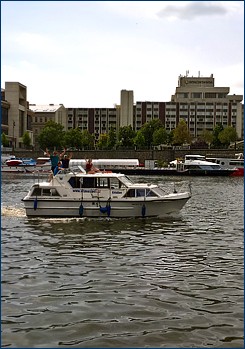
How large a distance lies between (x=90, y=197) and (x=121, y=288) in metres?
14.0

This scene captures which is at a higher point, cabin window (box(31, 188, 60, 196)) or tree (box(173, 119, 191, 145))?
tree (box(173, 119, 191, 145))

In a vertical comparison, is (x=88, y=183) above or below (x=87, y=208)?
above

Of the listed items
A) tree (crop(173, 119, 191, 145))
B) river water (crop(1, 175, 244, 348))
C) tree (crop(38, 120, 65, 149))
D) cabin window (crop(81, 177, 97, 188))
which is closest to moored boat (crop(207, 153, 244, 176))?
tree (crop(173, 119, 191, 145))

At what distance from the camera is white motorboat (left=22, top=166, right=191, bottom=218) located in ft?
89.4

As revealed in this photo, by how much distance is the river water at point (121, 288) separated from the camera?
10594 mm

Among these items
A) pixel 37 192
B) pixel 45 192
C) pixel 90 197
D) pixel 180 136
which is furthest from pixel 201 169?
pixel 37 192

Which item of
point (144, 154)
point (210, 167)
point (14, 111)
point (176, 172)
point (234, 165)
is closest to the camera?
point (176, 172)

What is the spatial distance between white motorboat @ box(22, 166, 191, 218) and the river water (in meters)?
3.14

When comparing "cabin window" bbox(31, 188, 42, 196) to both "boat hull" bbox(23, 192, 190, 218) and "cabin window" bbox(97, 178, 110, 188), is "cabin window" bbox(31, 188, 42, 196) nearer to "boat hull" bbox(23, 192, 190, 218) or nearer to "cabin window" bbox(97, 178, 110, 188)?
"boat hull" bbox(23, 192, 190, 218)

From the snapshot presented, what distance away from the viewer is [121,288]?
13633 millimetres

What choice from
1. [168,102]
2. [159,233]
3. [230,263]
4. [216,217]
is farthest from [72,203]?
[168,102]

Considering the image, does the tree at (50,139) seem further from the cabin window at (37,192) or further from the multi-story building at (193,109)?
the cabin window at (37,192)

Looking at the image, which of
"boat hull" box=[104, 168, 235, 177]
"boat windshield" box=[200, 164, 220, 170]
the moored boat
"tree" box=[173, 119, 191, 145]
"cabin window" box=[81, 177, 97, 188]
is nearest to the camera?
"cabin window" box=[81, 177, 97, 188]

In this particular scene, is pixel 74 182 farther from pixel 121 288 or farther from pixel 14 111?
pixel 14 111
